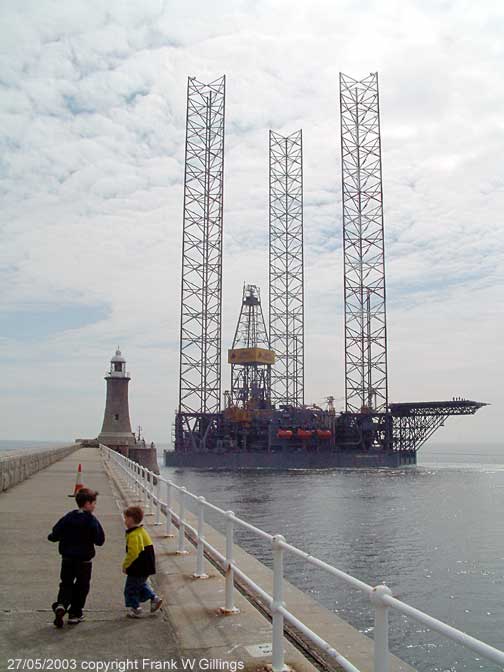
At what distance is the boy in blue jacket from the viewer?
21.0 ft

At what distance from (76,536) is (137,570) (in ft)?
2.39

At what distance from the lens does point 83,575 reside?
6492 millimetres

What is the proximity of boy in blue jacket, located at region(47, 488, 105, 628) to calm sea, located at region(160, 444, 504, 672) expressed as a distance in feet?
23.9

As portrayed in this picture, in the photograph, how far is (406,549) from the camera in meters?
23.3

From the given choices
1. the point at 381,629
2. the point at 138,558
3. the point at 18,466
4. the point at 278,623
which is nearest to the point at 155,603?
the point at 138,558

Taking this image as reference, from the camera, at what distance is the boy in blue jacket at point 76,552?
6395 millimetres

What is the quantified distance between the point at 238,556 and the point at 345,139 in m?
92.0

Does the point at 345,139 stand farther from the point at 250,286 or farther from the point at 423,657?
the point at 423,657

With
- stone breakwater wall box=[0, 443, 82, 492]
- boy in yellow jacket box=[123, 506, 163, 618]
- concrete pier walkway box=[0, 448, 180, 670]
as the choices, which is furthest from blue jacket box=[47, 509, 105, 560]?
stone breakwater wall box=[0, 443, 82, 492]

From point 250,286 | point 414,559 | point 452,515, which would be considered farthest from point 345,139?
point 414,559

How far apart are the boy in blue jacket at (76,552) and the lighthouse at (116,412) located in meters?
63.9

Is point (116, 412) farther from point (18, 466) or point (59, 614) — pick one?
point (59, 614)

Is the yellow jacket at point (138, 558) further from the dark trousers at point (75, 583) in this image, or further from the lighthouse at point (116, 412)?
the lighthouse at point (116, 412)

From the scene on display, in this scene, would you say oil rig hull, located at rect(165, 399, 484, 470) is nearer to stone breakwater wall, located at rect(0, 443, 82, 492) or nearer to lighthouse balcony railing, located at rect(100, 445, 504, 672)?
stone breakwater wall, located at rect(0, 443, 82, 492)
